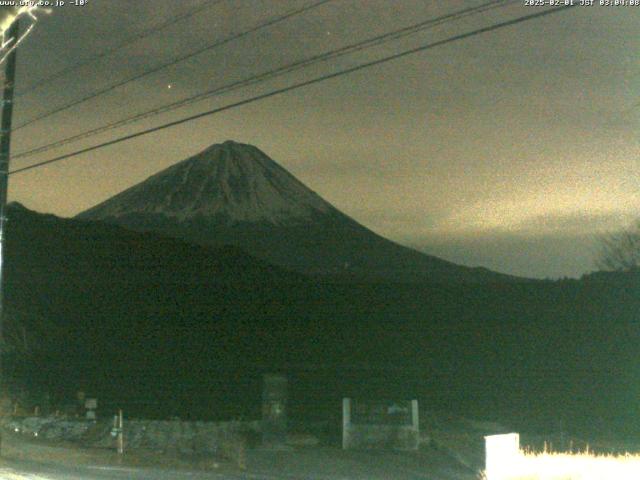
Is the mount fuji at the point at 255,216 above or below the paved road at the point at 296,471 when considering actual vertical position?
above

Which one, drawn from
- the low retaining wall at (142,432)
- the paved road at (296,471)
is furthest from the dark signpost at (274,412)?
the paved road at (296,471)

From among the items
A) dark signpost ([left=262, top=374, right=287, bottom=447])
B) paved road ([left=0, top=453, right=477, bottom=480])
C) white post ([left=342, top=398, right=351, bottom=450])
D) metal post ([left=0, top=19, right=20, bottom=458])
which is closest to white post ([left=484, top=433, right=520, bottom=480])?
paved road ([left=0, top=453, right=477, bottom=480])

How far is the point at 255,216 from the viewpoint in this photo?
176 meters

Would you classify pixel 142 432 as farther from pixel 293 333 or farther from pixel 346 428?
pixel 293 333

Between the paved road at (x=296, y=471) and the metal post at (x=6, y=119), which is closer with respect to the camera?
the paved road at (x=296, y=471)

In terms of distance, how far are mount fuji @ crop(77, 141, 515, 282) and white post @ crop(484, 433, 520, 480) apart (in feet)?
440

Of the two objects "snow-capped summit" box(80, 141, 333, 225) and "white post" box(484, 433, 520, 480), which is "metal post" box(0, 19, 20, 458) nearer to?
"white post" box(484, 433, 520, 480)

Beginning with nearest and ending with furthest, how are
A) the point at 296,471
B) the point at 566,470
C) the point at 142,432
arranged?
the point at 566,470 → the point at 296,471 → the point at 142,432

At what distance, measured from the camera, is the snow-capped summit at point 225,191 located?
561 ft

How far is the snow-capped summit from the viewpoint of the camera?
171 m

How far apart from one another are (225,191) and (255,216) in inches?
345

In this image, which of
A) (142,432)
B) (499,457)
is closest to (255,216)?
(142,432)

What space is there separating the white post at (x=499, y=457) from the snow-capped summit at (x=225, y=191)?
155 m

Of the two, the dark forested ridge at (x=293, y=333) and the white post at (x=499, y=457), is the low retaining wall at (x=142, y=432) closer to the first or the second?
the white post at (x=499, y=457)
